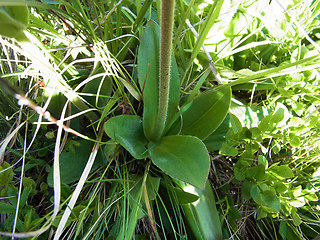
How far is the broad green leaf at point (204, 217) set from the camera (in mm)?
782

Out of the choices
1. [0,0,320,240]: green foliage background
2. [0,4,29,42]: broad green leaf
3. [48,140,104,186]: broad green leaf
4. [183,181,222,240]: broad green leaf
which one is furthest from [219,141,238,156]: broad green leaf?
[0,4,29,42]: broad green leaf

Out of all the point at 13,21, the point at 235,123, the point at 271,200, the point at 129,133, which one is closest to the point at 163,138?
the point at 129,133

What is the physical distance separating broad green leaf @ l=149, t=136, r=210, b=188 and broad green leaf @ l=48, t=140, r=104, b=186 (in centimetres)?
20

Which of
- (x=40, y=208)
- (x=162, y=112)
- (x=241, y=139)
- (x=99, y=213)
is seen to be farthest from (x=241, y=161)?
(x=40, y=208)

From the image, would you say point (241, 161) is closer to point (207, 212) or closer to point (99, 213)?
point (207, 212)

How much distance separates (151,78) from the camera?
0.82m

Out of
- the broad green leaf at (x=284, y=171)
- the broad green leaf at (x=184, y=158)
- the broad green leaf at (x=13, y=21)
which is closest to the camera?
the broad green leaf at (x=13, y=21)

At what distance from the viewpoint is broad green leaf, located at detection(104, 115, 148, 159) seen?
0.74m

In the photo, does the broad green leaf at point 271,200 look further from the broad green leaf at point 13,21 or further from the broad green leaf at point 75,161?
the broad green leaf at point 13,21

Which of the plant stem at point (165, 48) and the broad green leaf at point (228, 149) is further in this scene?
the broad green leaf at point (228, 149)

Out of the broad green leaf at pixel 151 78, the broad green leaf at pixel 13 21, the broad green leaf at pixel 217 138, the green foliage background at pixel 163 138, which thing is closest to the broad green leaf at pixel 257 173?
the green foliage background at pixel 163 138

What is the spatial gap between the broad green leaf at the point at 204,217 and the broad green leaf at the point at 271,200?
14 cm

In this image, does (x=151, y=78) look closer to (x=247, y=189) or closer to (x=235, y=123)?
(x=235, y=123)

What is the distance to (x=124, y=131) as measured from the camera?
2.59 feet
